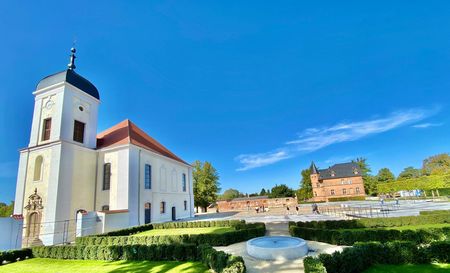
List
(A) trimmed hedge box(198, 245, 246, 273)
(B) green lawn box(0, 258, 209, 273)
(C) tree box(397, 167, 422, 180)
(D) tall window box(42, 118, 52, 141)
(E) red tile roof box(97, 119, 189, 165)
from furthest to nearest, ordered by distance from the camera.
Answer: (C) tree box(397, 167, 422, 180) < (E) red tile roof box(97, 119, 189, 165) < (D) tall window box(42, 118, 52, 141) < (B) green lawn box(0, 258, 209, 273) < (A) trimmed hedge box(198, 245, 246, 273)

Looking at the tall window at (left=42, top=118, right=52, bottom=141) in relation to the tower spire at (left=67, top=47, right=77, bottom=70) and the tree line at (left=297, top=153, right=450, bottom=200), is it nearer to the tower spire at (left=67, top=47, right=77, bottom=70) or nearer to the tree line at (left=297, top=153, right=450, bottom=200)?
the tower spire at (left=67, top=47, right=77, bottom=70)

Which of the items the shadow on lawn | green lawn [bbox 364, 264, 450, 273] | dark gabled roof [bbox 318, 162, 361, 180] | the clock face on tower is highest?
the clock face on tower

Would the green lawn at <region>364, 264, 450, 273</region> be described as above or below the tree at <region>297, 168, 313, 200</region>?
below

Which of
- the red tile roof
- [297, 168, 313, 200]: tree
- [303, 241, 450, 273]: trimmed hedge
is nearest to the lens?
[303, 241, 450, 273]: trimmed hedge

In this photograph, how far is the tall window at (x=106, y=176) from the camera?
2356cm

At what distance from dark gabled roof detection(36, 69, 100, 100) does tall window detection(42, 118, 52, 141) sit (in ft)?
11.4

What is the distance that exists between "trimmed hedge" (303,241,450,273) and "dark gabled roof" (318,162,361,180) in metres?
60.6

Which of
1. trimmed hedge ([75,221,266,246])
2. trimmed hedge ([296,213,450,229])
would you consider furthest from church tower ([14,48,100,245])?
trimmed hedge ([296,213,450,229])

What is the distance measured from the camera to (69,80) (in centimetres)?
2291

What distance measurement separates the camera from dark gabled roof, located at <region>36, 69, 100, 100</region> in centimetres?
2281

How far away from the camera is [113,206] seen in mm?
22516

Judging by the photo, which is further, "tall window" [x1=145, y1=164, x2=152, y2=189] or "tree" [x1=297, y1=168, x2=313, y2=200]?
"tree" [x1=297, y1=168, x2=313, y2=200]

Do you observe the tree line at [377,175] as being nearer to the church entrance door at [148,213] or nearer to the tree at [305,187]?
the tree at [305,187]

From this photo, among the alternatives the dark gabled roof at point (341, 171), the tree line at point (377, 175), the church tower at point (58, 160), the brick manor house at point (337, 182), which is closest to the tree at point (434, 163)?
the tree line at point (377, 175)
